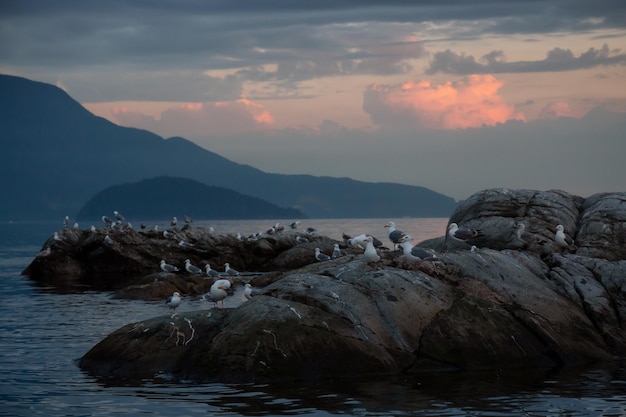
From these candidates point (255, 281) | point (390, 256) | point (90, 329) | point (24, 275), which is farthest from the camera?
point (24, 275)

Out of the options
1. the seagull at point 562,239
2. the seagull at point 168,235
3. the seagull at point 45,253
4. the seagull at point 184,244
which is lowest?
the seagull at point 45,253

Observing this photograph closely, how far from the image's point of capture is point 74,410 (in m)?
16.9

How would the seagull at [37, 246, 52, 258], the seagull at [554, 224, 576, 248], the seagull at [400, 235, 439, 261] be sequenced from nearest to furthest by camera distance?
the seagull at [400, 235, 439, 261], the seagull at [554, 224, 576, 248], the seagull at [37, 246, 52, 258]

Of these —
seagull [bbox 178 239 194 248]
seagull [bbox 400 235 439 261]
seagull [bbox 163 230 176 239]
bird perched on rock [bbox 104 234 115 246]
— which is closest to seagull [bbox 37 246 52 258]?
bird perched on rock [bbox 104 234 115 246]

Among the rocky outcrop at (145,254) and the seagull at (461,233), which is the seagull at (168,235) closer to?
the rocky outcrop at (145,254)

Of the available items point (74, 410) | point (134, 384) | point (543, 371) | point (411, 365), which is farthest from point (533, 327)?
point (74, 410)

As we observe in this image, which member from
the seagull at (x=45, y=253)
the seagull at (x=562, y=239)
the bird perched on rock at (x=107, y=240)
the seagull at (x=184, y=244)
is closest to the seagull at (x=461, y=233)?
the seagull at (x=562, y=239)

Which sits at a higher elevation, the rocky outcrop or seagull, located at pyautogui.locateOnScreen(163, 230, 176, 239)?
seagull, located at pyautogui.locateOnScreen(163, 230, 176, 239)

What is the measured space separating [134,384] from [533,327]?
9.68 metres

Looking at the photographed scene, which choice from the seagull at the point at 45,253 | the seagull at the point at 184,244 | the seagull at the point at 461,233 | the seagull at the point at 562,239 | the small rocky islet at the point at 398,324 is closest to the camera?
the small rocky islet at the point at 398,324

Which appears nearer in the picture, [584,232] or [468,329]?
[468,329]

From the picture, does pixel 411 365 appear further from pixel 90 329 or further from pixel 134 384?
pixel 90 329

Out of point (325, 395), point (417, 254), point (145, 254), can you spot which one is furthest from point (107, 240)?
point (325, 395)

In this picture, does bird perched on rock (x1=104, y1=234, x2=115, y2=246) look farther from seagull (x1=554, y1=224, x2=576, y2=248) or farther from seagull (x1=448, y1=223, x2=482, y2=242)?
seagull (x1=554, y1=224, x2=576, y2=248)
